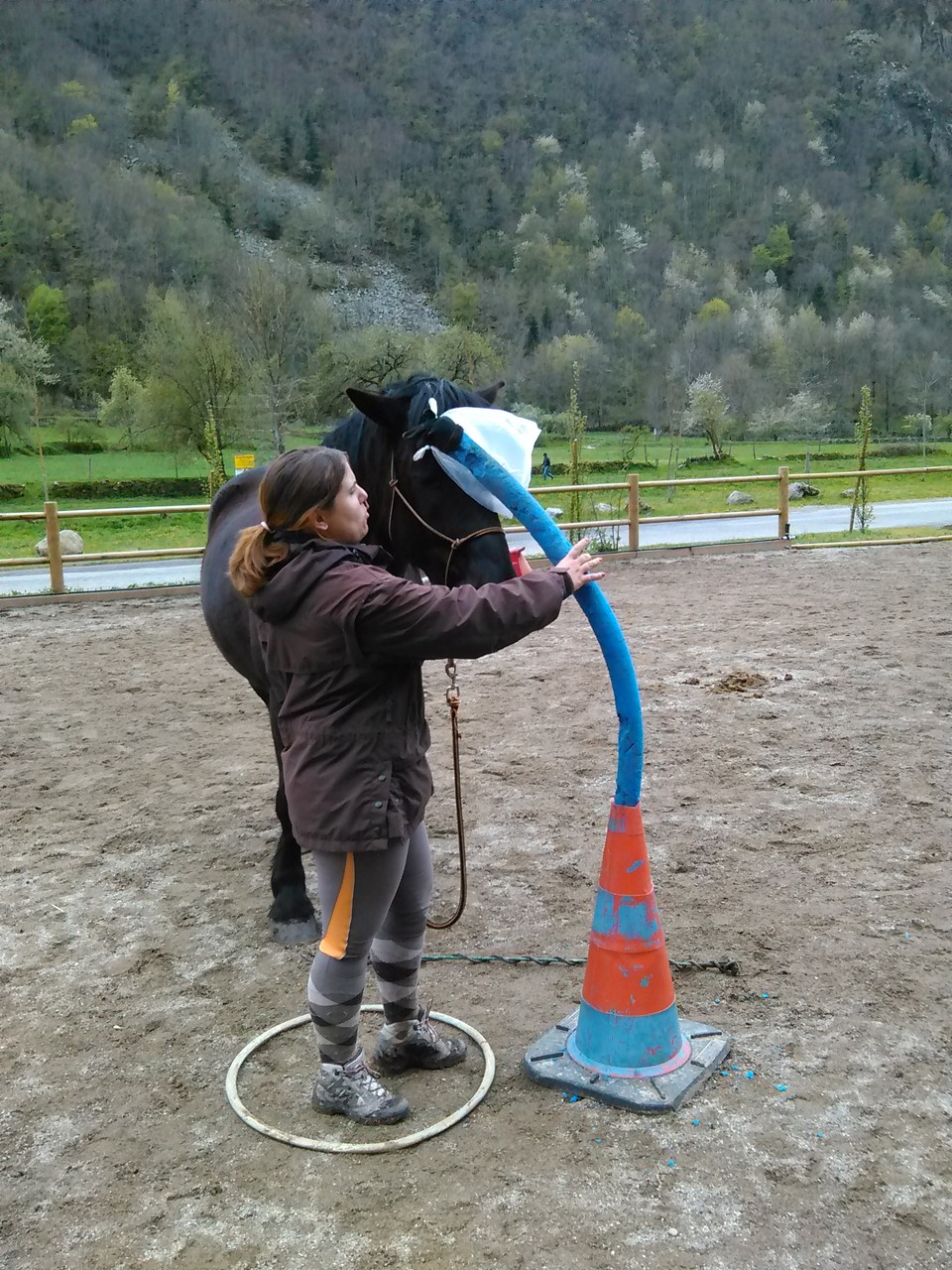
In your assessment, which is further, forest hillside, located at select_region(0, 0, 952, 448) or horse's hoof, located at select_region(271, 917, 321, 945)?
forest hillside, located at select_region(0, 0, 952, 448)

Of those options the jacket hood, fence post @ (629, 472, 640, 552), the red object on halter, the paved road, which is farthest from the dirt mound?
the paved road

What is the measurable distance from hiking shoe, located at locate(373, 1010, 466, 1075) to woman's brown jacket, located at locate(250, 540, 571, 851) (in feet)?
2.16

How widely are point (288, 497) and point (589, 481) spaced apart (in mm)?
27289

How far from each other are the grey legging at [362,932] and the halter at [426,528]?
649 mm

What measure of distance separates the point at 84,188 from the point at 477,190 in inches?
1592

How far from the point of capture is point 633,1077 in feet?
7.49

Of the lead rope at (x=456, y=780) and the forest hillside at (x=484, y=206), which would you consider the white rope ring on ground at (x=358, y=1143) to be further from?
the forest hillside at (x=484, y=206)

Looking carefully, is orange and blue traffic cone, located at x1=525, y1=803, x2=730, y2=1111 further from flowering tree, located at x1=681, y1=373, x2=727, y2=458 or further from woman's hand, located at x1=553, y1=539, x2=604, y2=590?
flowering tree, located at x1=681, y1=373, x2=727, y2=458

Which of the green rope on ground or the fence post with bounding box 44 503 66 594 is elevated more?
the fence post with bounding box 44 503 66 594

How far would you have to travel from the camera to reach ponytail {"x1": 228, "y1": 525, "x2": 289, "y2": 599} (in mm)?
1928

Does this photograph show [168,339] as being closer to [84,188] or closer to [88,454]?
[88,454]

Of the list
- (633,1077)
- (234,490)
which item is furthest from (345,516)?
(234,490)

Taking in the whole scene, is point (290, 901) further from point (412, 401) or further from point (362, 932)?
point (412, 401)

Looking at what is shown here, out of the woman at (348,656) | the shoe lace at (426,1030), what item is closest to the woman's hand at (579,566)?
the woman at (348,656)
